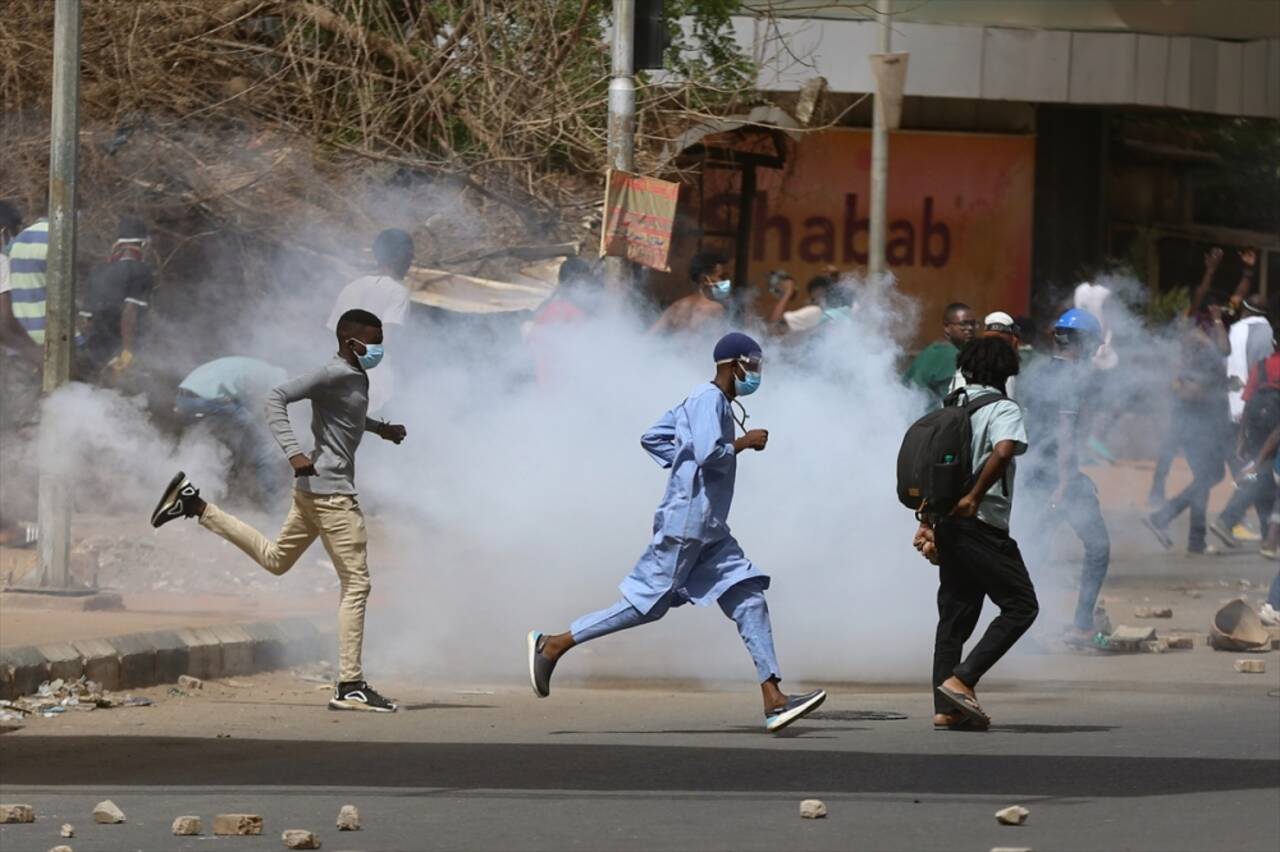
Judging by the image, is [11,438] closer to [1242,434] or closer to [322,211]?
[322,211]

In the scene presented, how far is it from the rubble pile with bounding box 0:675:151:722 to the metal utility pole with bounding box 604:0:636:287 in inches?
165

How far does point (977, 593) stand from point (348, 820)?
322 cm

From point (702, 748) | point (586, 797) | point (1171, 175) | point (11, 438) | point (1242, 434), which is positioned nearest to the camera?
point (586, 797)

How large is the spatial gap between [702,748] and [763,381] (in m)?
3.30

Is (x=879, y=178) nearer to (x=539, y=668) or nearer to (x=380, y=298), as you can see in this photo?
(x=380, y=298)

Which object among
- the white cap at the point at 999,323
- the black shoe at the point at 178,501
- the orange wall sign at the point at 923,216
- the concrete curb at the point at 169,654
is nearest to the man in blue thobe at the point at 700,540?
the black shoe at the point at 178,501

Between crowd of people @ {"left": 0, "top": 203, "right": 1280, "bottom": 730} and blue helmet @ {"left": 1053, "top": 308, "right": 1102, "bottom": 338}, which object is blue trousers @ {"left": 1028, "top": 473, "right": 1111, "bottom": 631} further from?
blue helmet @ {"left": 1053, "top": 308, "right": 1102, "bottom": 338}

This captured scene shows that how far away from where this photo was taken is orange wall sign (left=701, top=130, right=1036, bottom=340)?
22078 mm

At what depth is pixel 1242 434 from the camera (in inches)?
624

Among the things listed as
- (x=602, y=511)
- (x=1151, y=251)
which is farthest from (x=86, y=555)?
(x=1151, y=251)

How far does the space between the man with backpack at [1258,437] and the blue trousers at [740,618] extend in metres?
7.96

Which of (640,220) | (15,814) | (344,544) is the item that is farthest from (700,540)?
(640,220)

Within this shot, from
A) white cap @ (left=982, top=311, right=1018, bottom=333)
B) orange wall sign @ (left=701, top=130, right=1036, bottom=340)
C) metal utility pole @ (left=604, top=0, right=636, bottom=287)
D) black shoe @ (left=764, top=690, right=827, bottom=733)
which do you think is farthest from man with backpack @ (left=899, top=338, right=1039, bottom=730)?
orange wall sign @ (left=701, top=130, right=1036, bottom=340)

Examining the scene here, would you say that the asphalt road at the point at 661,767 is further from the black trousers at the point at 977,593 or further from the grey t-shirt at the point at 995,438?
the grey t-shirt at the point at 995,438
